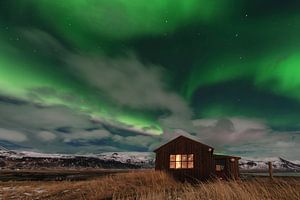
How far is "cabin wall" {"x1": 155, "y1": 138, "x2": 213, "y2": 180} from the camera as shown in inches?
1115

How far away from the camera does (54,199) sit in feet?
41.4

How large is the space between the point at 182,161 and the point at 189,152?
1.48 m

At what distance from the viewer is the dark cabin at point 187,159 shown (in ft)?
92.9

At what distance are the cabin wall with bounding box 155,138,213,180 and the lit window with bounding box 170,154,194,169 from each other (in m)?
0.40

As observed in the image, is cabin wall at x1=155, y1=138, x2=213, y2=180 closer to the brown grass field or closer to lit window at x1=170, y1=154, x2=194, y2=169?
lit window at x1=170, y1=154, x2=194, y2=169

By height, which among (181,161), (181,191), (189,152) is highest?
(189,152)

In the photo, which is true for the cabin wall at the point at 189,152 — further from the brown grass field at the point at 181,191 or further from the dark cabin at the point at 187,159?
the brown grass field at the point at 181,191

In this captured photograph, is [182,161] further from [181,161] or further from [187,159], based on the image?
[187,159]

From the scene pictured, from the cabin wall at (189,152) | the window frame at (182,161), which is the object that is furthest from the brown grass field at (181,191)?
the window frame at (182,161)

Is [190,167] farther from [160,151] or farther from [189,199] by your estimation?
[189,199]

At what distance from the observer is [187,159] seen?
29.2 m

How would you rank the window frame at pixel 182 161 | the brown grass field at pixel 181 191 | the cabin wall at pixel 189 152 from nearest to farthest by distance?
the brown grass field at pixel 181 191
the cabin wall at pixel 189 152
the window frame at pixel 182 161

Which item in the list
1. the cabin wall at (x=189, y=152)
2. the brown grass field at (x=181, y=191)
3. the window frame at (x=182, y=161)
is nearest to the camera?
the brown grass field at (x=181, y=191)

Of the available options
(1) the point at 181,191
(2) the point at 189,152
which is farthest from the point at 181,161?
(1) the point at 181,191
